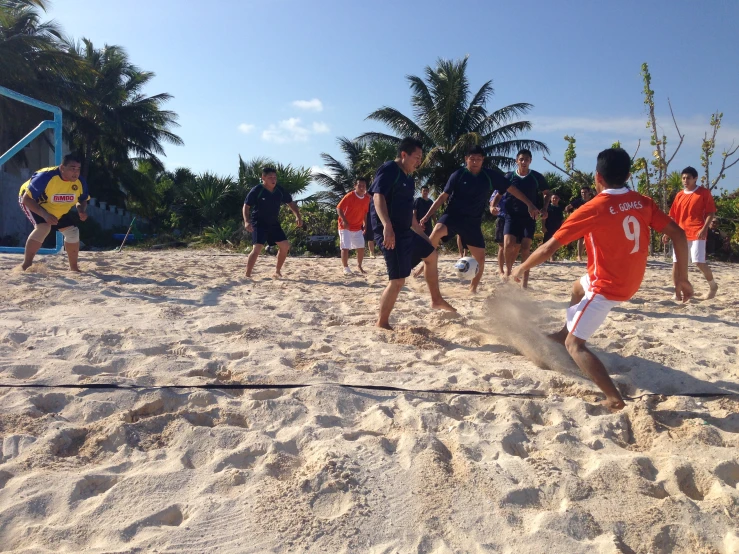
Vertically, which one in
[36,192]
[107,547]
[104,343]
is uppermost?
[36,192]

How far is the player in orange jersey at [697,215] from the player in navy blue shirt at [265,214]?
5.03 metres

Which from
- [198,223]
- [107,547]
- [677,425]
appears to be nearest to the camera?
[107,547]

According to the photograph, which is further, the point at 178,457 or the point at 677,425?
the point at 677,425

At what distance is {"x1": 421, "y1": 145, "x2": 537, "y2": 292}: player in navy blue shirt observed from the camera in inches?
260

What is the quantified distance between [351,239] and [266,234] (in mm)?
1768

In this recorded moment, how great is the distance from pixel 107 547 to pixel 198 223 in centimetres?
2360

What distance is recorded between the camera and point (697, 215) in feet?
23.1

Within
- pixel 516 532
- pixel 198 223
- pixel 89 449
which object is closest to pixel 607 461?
pixel 516 532

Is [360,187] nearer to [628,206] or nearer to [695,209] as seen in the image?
[695,209]

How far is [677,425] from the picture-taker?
321 cm

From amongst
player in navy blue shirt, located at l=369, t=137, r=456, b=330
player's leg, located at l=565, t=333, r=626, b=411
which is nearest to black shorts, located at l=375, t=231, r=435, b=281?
player in navy blue shirt, located at l=369, t=137, r=456, b=330

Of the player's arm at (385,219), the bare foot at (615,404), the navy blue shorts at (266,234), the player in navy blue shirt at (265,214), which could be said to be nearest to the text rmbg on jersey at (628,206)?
the bare foot at (615,404)

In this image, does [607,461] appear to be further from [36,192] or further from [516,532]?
[36,192]

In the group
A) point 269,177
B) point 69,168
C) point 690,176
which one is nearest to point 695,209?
point 690,176
